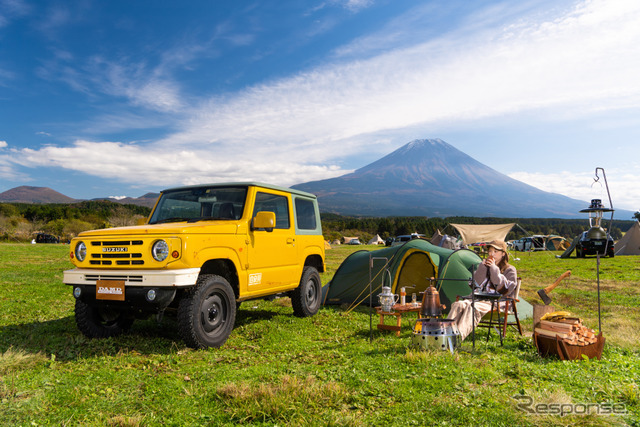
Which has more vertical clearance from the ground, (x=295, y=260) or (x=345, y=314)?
(x=295, y=260)

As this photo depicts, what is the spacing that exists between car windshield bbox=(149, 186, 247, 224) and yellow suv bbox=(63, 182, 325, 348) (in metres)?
0.02

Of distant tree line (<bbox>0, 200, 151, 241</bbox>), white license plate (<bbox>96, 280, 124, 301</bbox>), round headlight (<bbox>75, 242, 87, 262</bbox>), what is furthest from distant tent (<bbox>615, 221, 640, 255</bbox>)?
distant tree line (<bbox>0, 200, 151, 241</bbox>)

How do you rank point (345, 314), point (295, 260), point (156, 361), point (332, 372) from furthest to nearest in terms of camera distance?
point (345, 314)
point (295, 260)
point (156, 361)
point (332, 372)

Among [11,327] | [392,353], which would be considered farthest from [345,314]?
[11,327]

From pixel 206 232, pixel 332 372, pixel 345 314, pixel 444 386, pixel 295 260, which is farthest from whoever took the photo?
pixel 345 314

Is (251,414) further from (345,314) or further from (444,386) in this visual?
(345,314)

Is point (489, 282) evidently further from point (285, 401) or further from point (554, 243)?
point (554, 243)

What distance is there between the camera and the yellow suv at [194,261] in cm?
571

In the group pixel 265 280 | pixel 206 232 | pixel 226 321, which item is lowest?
pixel 226 321

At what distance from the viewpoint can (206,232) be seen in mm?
6090

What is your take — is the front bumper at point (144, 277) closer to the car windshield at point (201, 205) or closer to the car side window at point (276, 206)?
the car windshield at point (201, 205)

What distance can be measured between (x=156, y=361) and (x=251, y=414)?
7.53ft

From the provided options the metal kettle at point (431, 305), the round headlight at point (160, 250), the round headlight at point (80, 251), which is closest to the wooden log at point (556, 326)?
the metal kettle at point (431, 305)

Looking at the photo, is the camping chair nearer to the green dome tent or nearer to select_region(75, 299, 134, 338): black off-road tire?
the green dome tent
